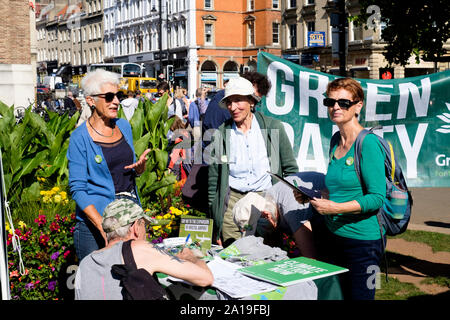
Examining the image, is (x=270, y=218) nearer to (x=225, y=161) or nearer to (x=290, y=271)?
(x=225, y=161)

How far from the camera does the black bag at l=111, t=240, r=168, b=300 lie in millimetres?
3072

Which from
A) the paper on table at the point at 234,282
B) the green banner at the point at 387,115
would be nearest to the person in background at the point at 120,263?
the paper on table at the point at 234,282

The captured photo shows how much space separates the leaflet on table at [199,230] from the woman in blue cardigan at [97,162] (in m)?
→ 0.49

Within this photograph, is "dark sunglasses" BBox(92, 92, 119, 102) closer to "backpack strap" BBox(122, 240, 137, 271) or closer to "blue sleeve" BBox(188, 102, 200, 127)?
"backpack strap" BBox(122, 240, 137, 271)

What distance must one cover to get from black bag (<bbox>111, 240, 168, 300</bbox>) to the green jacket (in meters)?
1.59

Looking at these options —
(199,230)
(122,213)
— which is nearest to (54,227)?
(199,230)

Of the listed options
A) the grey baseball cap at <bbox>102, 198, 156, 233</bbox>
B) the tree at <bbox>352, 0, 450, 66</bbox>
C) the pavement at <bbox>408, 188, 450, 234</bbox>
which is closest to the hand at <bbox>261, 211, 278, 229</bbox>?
the grey baseball cap at <bbox>102, 198, 156, 233</bbox>

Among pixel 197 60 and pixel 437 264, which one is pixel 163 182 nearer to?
pixel 437 264

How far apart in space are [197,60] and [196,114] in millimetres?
51849

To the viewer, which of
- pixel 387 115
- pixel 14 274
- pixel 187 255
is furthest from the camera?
pixel 387 115

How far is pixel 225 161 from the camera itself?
4.66 meters

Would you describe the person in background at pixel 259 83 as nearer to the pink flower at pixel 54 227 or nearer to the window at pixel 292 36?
the pink flower at pixel 54 227

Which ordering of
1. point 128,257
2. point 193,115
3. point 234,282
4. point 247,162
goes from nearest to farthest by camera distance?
point 128,257
point 234,282
point 247,162
point 193,115

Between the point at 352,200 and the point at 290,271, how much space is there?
587 millimetres
